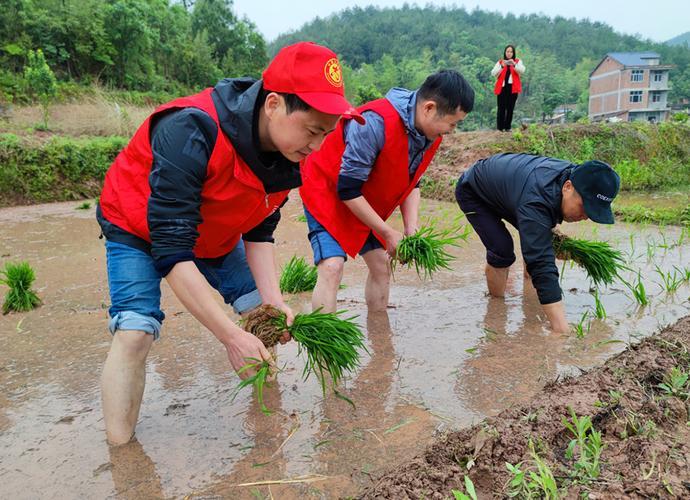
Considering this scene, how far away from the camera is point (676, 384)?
2.30 meters

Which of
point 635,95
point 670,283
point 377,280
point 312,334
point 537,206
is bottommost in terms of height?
point 635,95

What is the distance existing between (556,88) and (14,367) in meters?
84.9

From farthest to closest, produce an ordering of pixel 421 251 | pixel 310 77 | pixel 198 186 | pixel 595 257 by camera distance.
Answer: pixel 595 257 < pixel 421 251 < pixel 198 186 < pixel 310 77

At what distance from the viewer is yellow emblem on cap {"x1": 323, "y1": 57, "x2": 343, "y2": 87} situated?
1781 mm

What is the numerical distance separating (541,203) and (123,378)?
2371 millimetres

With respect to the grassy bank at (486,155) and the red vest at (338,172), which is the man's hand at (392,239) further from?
the grassy bank at (486,155)

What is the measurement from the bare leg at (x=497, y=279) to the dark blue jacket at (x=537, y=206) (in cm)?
45

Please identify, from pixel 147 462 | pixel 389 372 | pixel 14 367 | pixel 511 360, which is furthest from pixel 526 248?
pixel 14 367

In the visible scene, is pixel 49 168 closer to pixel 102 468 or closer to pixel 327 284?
pixel 327 284

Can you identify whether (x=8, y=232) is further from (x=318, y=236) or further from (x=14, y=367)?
(x=318, y=236)

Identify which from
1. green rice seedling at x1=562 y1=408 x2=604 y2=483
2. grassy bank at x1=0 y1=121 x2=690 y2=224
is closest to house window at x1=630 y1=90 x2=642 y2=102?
grassy bank at x1=0 y1=121 x2=690 y2=224

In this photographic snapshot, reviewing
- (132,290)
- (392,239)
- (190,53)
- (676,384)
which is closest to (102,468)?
(132,290)

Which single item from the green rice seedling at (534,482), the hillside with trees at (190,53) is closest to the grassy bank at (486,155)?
the hillside with trees at (190,53)

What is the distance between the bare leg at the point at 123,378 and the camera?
2.00 meters
